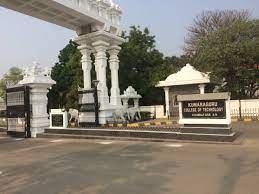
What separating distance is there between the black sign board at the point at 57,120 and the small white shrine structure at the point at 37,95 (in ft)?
3.06

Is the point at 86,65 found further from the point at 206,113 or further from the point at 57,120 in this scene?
the point at 206,113

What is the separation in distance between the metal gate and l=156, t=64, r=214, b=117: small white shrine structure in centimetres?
1111

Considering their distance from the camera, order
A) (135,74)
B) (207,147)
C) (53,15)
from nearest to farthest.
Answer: (207,147), (53,15), (135,74)

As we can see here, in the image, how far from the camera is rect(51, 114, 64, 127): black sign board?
50.1ft

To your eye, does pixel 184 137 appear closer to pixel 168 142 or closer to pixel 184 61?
pixel 168 142

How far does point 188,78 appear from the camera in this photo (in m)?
23.0

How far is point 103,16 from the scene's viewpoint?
1902 centimetres

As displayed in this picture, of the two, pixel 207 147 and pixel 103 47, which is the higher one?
pixel 103 47

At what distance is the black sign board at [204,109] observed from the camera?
10812mm

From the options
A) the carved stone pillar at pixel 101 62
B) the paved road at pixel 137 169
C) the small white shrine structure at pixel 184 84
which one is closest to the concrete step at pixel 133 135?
the paved road at pixel 137 169

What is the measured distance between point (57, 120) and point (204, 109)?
25.0ft

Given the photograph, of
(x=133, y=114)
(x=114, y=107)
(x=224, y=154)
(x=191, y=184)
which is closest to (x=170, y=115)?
(x=133, y=114)

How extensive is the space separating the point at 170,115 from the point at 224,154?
1561 centimetres

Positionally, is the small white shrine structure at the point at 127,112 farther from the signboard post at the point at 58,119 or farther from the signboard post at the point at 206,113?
the signboard post at the point at 206,113
